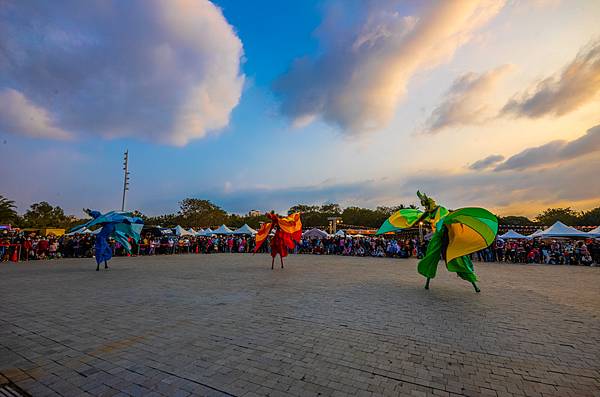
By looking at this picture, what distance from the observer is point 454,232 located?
8047 mm

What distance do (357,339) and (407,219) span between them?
5.65 meters

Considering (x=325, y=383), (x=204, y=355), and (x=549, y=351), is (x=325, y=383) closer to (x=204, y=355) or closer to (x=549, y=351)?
(x=204, y=355)

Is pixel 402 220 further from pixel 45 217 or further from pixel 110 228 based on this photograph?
pixel 45 217

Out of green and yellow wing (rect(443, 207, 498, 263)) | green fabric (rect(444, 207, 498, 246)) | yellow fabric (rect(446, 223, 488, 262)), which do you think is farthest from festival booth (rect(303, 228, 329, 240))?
green fabric (rect(444, 207, 498, 246))

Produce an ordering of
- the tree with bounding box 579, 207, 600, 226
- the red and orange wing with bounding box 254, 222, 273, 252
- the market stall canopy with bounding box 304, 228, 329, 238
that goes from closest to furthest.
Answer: the red and orange wing with bounding box 254, 222, 273, 252 < the market stall canopy with bounding box 304, 228, 329, 238 < the tree with bounding box 579, 207, 600, 226

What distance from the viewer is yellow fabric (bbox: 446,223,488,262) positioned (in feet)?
24.2

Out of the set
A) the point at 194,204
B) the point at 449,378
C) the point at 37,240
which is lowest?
the point at 449,378

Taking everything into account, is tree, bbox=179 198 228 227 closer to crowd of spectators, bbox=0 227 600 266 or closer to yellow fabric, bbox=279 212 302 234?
crowd of spectators, bbox=0 227 600 266

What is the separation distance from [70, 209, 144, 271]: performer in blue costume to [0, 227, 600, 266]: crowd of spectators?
871 centimetres

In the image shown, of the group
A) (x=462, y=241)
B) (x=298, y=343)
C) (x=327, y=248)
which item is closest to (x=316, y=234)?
(x=327, y=248)

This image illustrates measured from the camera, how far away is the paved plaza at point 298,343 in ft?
10.4

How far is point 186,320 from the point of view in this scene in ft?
17.7

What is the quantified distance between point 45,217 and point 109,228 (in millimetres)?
58209

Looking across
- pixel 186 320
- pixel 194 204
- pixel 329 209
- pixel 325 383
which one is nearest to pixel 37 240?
pixel 186 320
